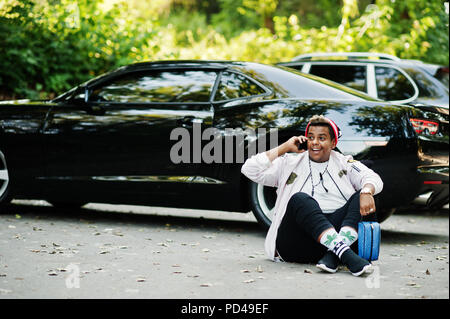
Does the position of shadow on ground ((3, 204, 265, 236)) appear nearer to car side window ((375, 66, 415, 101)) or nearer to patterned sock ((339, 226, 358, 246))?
patterned sock ((339, 226, 358, 246))

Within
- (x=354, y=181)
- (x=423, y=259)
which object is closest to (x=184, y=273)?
(x=354, y=181)

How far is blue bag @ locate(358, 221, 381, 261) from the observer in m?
5.18

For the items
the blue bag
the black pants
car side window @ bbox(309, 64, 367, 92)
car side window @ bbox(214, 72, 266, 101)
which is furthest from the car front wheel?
car side window @ bbox(309, 64, 367, 92)

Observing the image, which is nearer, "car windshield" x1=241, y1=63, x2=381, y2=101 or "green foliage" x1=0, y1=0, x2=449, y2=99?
"car windshield" x1=241, y1=63, x2=381, y2=101

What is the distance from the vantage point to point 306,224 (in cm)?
531

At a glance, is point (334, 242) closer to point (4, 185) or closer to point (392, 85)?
point (4, 185)

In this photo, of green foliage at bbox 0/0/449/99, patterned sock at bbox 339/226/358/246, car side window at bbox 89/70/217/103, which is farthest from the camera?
green foliage at bbox 0/0/449/99

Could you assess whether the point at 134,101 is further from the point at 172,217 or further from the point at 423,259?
the point at 423,259

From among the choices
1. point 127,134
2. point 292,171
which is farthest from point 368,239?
point 127,134

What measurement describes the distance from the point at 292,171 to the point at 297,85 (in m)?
1.62

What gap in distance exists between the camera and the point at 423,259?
6.12m

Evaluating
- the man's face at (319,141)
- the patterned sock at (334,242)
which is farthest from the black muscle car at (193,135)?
the patterned sock at (334,242)

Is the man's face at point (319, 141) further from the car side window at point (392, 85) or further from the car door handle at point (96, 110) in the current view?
the car side window at point (392, 85)

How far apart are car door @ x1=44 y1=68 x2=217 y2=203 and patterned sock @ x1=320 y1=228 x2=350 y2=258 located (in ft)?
6.88
